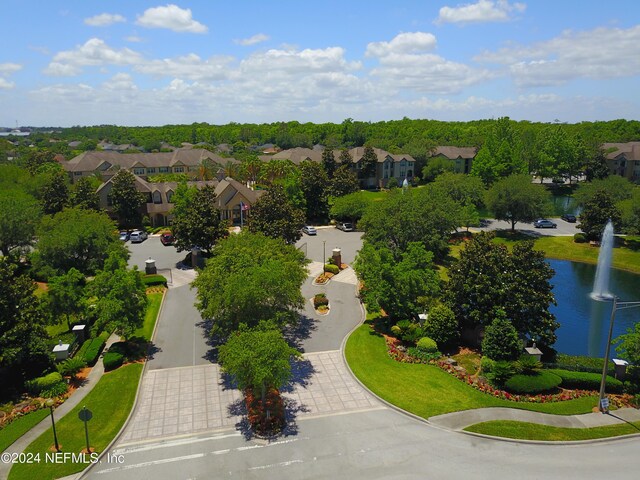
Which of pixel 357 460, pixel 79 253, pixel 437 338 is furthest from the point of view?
pixel 79 253

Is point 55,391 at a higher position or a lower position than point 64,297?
lower

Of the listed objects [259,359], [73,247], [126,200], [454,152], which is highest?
[454,152]

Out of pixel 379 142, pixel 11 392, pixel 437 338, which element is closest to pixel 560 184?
pixel 379 142

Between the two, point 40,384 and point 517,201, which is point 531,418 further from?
point 517,201

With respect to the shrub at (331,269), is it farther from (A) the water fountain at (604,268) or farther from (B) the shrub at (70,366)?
(B) the shrub at (70,366)

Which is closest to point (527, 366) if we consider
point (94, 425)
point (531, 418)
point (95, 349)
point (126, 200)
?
point (531, 418)

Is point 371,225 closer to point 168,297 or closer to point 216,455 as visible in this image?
point 168,297

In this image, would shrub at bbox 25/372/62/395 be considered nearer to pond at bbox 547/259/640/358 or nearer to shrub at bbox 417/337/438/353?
shrub at bbox 417/337/438/353
